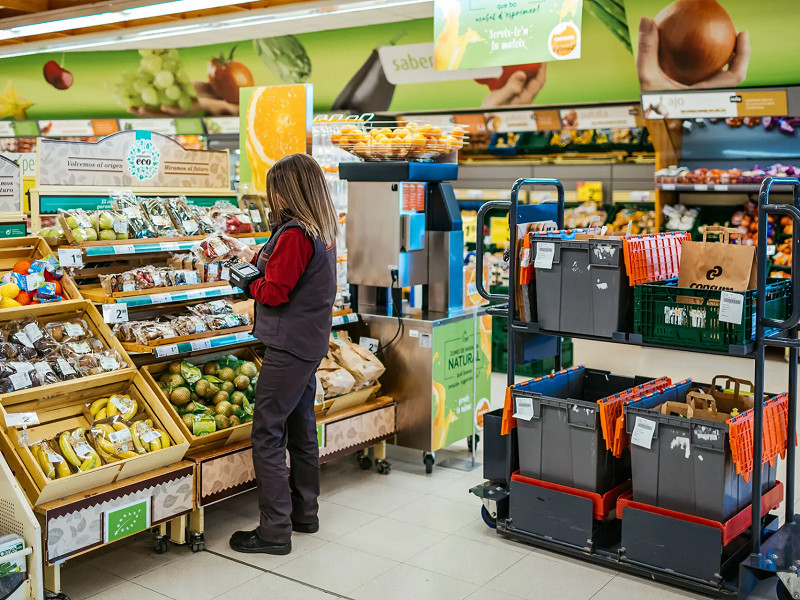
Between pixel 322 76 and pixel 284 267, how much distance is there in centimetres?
856

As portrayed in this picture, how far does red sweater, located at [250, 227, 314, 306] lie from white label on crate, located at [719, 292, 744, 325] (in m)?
1.82

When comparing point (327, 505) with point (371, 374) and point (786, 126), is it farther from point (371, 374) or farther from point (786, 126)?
point (786, 126)

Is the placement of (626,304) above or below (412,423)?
above

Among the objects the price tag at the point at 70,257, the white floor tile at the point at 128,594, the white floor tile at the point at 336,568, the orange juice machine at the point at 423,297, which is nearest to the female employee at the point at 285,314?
the white floor tile at the point at 336,568

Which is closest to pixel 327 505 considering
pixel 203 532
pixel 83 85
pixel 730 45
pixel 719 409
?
pixel 203 532

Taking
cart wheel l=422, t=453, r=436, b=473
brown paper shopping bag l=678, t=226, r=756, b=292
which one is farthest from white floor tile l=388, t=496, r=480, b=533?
brown paper shopping bag l=678, t=226, r=756, b=292

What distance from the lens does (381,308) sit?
5.57 m

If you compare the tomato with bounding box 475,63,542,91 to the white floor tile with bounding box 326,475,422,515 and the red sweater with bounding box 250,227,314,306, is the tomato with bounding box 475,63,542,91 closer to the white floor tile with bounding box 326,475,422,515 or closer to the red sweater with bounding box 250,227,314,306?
the white floor tile with bounding box 326,475,422,515

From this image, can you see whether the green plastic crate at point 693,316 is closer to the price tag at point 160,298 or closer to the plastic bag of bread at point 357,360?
the plastic bag of bread at point 357,360

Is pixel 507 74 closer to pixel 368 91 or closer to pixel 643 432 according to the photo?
pixel 368 91

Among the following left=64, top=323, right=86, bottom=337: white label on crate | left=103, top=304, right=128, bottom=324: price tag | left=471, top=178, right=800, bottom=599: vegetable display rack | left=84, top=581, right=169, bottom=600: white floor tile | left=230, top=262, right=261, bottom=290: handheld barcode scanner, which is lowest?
left=84, top=581, right=169, bottom=600: white floor tile

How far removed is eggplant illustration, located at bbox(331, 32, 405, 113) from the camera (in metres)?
11.4

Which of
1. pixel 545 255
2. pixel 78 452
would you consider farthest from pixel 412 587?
pixel 545 255

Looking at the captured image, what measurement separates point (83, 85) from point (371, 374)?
1092cm
